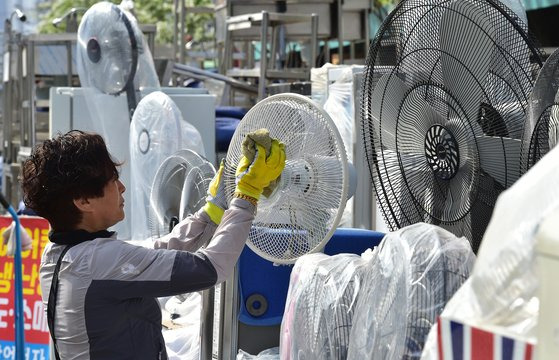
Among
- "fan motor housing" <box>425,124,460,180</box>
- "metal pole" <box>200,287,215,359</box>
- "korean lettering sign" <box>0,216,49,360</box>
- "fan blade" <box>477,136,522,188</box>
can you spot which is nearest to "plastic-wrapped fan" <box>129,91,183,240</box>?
"korean lettering sign" <box>0,216,49,360</box>

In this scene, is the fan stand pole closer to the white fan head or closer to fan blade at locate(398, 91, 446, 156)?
fan blade at locate(398, 91, 446, 156)

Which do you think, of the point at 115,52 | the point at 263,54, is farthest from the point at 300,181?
the point at 263,54

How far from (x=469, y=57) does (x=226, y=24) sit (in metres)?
6.41

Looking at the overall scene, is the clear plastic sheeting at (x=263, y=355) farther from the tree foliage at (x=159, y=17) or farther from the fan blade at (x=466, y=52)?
the tree foliage at (x=159, y=17)

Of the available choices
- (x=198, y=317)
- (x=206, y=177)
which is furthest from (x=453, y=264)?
(x=198, y=317)

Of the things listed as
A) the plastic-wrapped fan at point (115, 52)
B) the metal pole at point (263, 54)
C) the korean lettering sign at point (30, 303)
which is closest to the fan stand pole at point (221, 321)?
the korean lettering sign at point (30, 303)

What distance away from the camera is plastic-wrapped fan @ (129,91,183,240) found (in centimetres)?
463

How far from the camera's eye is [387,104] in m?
2.97

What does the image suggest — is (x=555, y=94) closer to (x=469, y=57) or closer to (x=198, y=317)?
(x=469, y=57)

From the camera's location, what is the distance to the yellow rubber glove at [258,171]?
2551 mm

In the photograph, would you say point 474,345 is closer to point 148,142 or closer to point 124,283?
point 124,283

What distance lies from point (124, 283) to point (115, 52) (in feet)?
11.3

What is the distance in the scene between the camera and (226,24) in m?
8.89

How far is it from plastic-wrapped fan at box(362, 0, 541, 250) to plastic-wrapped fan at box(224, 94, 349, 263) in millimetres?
322
